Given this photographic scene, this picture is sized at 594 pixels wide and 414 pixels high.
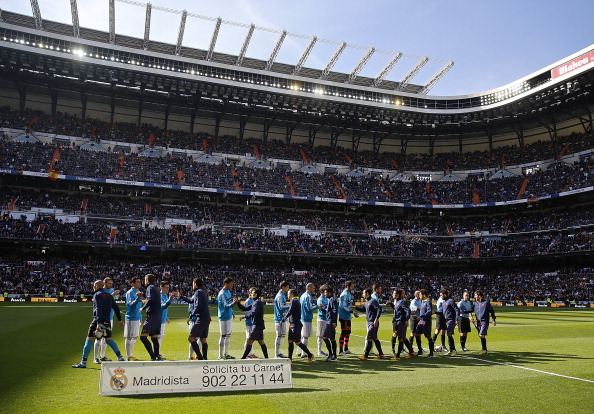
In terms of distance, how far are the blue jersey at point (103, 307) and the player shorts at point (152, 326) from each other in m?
0.68

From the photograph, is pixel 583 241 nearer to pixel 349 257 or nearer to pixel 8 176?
pixel 349 257

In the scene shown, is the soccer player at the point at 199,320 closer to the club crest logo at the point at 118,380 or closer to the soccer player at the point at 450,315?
the club crest logo at the point at 118,380

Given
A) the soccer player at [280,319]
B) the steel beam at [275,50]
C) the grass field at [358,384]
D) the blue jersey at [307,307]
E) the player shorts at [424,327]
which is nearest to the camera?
the grass field at [358,384]

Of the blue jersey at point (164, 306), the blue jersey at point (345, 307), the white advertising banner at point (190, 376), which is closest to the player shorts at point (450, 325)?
the blue jersey at point (345, 307)

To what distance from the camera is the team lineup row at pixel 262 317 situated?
1152 centimetres

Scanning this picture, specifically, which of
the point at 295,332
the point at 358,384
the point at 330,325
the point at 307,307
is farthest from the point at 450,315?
the point at 358,384

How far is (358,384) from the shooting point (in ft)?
32.7

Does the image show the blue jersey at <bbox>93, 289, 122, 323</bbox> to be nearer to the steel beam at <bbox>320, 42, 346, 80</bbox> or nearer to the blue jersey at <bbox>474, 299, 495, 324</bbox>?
the blue jersey at <bbox>474, 299, 495, 324</bbox>

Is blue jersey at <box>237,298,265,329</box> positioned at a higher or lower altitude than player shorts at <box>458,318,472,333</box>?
higher

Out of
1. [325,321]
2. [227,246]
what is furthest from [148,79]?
[325,321]

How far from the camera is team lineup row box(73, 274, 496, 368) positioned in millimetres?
11523

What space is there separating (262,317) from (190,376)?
11.6 ft

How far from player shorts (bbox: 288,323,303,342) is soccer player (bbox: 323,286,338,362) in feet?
3.79

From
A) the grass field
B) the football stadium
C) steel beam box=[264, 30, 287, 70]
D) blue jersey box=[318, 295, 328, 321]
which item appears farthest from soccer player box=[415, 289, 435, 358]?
steel beam box=[264, 30, 287, 70]
